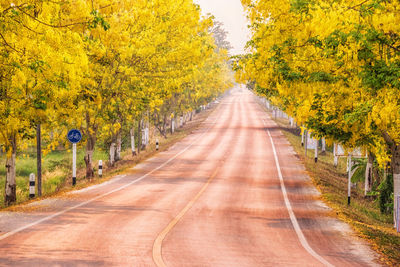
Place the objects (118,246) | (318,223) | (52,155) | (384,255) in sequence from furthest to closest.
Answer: (52,155), (318,223), (384,255), (118,246)

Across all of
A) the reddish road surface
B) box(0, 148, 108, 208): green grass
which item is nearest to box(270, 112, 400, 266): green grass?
the reddish road surface

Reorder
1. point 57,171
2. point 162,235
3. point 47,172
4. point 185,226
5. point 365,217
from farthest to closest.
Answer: point 57,171 → point 47,172 → point 365,217 → point 185,226 → point 162,235

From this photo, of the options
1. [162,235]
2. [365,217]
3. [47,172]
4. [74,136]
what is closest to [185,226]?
[162,235]

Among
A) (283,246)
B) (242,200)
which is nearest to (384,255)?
(283,246)

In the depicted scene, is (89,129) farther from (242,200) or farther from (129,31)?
(242,200)

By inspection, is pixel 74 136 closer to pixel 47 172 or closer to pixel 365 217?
pixel 365 217

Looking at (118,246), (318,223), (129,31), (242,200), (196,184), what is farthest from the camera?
(129,31)

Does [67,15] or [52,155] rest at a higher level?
[67,15]

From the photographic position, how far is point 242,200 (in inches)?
821

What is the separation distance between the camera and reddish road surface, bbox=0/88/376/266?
36.1 feet

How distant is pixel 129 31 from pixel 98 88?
3.08 metres

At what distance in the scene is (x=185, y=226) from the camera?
14.8 meters

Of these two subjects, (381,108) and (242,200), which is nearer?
(381,108)

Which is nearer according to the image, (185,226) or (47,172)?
(185,226)
